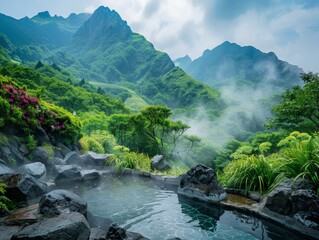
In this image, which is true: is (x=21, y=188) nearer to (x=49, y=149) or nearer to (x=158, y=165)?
(x=49, y=149)

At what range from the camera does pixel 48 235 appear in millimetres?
4016

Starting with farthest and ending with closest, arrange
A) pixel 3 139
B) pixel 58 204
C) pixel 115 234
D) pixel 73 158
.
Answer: pixel 73 158, pixel 3 139, pixel 58 204, pixel 115 234

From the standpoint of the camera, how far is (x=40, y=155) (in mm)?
11023

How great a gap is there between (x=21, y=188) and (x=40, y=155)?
15.6ft

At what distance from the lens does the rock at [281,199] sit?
5.80m

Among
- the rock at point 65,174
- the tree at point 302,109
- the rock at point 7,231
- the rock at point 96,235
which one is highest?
the tree at point 302,109

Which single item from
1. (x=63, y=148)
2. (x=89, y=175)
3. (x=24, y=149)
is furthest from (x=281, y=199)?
(x=63, y=148)

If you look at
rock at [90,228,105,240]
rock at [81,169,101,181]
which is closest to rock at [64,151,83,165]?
rock at [81,169,101,181]

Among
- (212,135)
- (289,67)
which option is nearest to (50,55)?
(212,135)

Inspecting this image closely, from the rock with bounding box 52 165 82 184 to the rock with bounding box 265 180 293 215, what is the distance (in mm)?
7530

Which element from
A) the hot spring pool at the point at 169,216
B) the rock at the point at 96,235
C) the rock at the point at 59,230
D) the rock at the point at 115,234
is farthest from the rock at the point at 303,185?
the rock at the point at 59,230

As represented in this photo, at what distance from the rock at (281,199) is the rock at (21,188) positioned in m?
6.44

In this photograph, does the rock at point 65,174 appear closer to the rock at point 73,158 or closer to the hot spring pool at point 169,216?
the hot spring pool at point 169,216

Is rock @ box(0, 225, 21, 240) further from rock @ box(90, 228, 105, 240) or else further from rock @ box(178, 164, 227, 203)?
rock @ box(178, 164, 227, 203)
